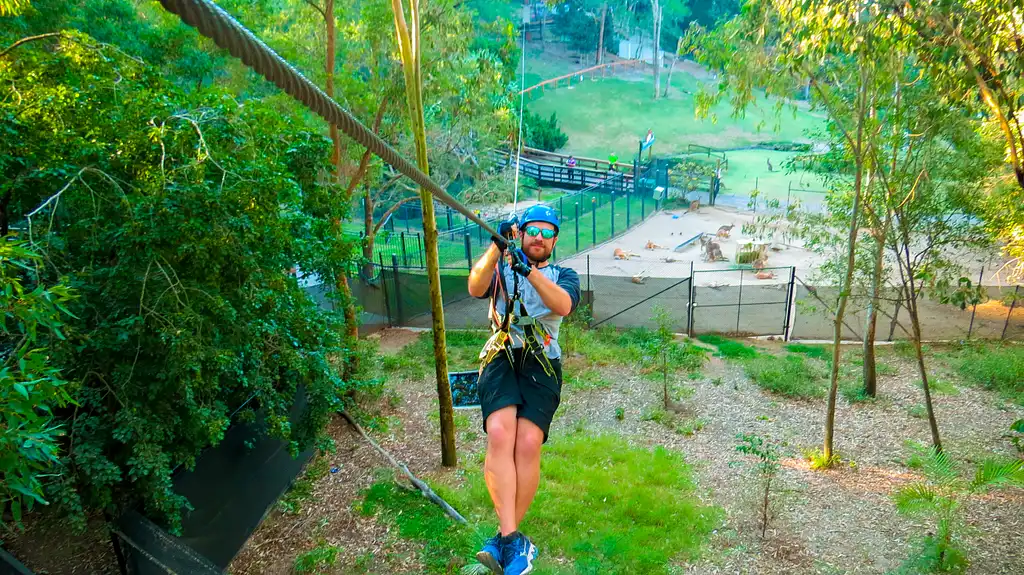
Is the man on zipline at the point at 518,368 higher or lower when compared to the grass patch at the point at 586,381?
higher

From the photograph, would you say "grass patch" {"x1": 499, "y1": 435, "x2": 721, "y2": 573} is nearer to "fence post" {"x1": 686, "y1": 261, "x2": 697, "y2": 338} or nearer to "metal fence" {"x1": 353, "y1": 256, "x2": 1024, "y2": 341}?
"fence post" {"x1": 686, "y1": 261, "x2": 697, "y2": 338}

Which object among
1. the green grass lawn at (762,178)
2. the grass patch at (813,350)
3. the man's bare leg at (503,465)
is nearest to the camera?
the man's bare leg at (503,465)

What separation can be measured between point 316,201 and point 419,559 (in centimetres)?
293

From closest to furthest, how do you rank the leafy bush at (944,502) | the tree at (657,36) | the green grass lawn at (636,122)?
the leafy bush at (944,502) → the green grass lawn at (636,122) → the tree at (657,36)

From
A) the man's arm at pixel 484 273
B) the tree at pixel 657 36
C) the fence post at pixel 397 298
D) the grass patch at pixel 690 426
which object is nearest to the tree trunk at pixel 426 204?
the man's arm at pixel 484 273

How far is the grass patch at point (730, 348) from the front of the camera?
34.6 feet

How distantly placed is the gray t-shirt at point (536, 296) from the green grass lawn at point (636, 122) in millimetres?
29993

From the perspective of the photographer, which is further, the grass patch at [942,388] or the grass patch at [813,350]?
the grass patch at [813,350]

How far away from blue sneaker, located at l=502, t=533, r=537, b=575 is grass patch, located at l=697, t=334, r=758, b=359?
26.5ft

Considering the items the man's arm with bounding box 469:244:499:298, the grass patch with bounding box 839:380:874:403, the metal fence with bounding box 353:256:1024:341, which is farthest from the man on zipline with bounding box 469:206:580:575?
the metal fence with bounding box 353:256:1024:341

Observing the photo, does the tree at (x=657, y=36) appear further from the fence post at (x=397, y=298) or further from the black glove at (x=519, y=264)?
the black glove at (x=519, y=264)

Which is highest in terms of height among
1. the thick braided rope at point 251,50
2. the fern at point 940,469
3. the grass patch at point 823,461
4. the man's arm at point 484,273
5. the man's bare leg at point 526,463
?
the thick braided rope at point 251,50

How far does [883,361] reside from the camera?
1033 cm

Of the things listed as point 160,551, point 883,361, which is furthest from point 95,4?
point 883,361
